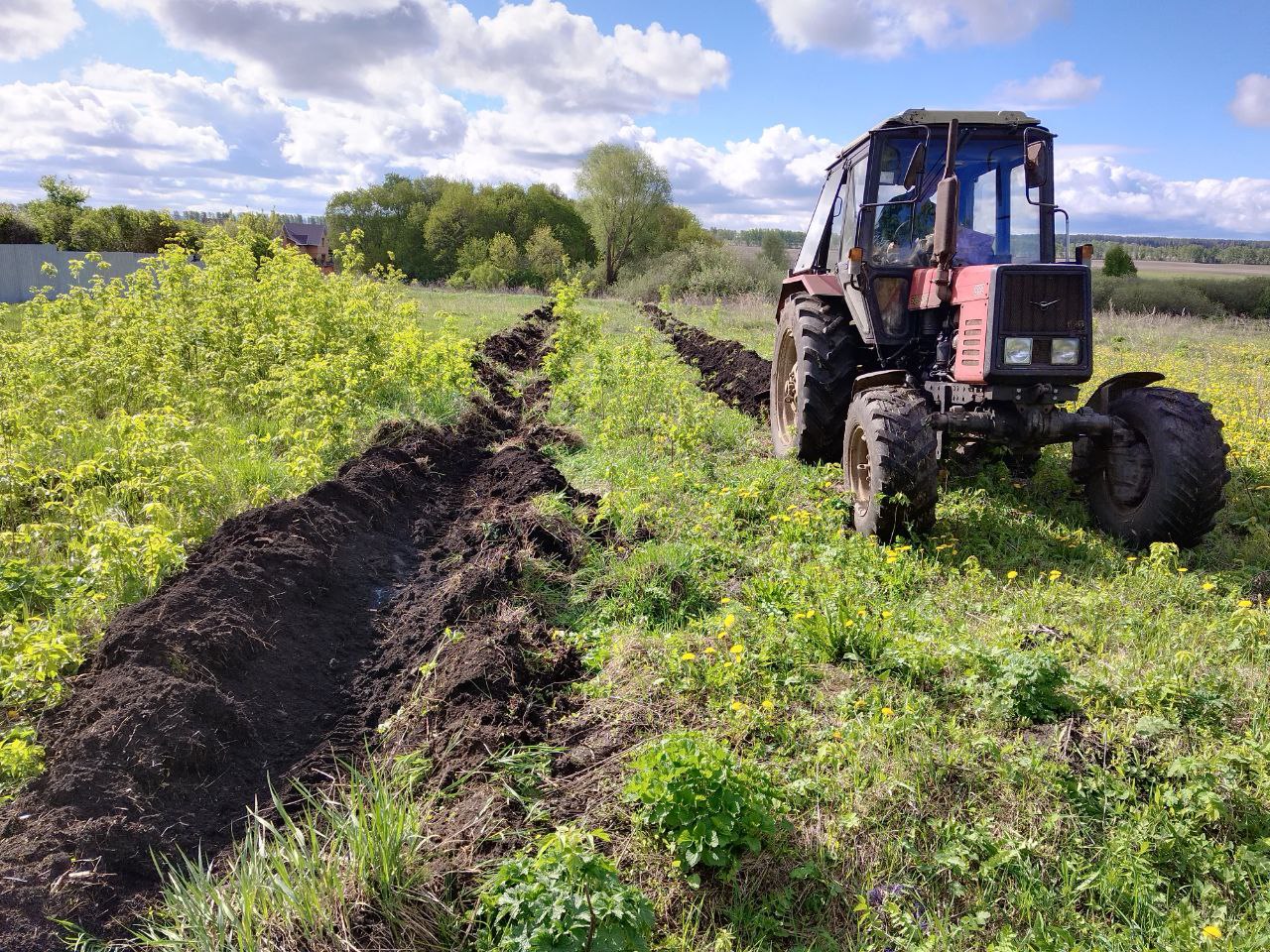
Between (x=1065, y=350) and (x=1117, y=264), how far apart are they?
39250mm

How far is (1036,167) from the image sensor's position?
18.2 feet

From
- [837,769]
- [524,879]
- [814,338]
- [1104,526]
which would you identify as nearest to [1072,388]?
[1104,526]

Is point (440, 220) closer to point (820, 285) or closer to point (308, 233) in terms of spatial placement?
point (308, 233)

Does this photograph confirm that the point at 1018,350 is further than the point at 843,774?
Yes

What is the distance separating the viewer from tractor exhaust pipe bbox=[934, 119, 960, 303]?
4980mm

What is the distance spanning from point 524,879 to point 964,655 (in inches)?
85.3

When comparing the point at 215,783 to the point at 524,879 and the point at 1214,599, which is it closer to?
the point at 524,879

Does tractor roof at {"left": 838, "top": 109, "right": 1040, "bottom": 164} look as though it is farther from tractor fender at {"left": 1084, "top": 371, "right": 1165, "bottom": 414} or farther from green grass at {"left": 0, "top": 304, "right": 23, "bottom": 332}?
green grass at {"left": 0, "top": 304, "right": 23, "bottom": 332}

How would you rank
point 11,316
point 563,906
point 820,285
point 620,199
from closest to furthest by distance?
point 563,906, point 820,285, point 11,316, point 620,199

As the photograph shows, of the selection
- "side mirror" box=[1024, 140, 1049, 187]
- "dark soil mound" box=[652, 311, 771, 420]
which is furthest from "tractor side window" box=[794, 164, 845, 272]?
"dark soil mound" box=[652, 311, 771, 420]

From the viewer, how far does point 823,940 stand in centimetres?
236

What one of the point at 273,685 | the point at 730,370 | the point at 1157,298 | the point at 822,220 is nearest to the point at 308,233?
the point at 1157,298

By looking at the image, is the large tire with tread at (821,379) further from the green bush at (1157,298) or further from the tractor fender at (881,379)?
the green bush at (1157,298)

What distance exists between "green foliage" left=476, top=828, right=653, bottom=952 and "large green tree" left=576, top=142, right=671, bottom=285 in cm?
4292
